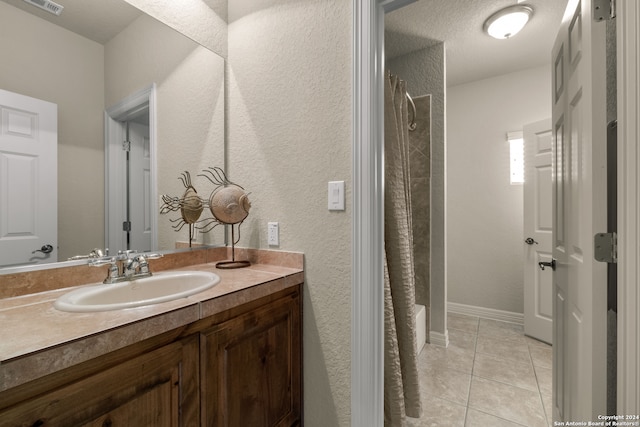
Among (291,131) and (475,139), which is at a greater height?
(475,139)

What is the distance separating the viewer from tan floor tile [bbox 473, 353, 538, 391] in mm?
1885

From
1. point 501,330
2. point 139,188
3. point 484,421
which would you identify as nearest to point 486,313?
point 501,330

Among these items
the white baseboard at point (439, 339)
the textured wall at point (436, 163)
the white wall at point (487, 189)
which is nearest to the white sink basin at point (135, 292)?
the textured wall at point (436, 163)

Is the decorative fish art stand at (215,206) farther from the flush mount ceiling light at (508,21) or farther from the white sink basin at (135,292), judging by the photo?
the flush mount ceiling light at (508,21)

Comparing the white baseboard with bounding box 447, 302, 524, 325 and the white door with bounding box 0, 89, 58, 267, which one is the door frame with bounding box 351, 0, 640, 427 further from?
the white baseboard with bounding box 447, 302, 524, 325

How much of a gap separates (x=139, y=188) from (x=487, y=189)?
10.5ft

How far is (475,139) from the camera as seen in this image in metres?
3.09

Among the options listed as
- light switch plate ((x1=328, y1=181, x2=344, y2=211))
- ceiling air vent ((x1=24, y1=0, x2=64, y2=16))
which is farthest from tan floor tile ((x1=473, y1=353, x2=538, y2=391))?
ceiling air vent ((x1=24, y1=0, x2=64, y2=16))

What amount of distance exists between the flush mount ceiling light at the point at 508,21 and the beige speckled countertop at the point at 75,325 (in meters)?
2.47

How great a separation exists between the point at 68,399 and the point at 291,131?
115 cm

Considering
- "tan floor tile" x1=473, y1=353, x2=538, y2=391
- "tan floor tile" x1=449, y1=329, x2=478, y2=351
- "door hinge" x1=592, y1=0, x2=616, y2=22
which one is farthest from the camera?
"tan floor tile" x1=449, y1=329, x2=478, y2=351

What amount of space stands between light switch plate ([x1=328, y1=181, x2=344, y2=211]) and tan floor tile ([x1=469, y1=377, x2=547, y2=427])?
5.02ft
